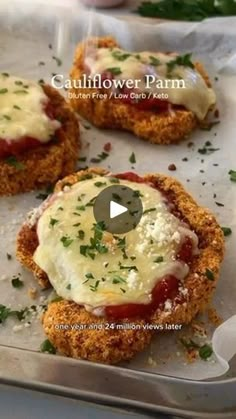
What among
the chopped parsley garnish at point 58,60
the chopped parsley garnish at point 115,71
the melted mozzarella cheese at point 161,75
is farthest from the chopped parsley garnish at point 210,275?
the chopped parsley garnish at point 58,60

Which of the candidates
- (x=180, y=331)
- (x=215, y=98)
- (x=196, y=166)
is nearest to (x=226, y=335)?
(x=180, y=331)

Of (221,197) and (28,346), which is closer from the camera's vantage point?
(28,346)

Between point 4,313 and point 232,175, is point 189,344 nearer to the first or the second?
point 4,313

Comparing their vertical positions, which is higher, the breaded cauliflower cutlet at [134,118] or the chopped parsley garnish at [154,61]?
the chopped parsley garnish at [154,61]

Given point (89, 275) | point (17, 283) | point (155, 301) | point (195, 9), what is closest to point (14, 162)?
point (17, 283)

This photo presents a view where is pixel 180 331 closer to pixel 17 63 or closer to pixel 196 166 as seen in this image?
pixel 196 166

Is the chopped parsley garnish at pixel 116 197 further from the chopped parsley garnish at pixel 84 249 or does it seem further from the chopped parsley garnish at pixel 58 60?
the chopped parsley garnish at pixel 58 60
